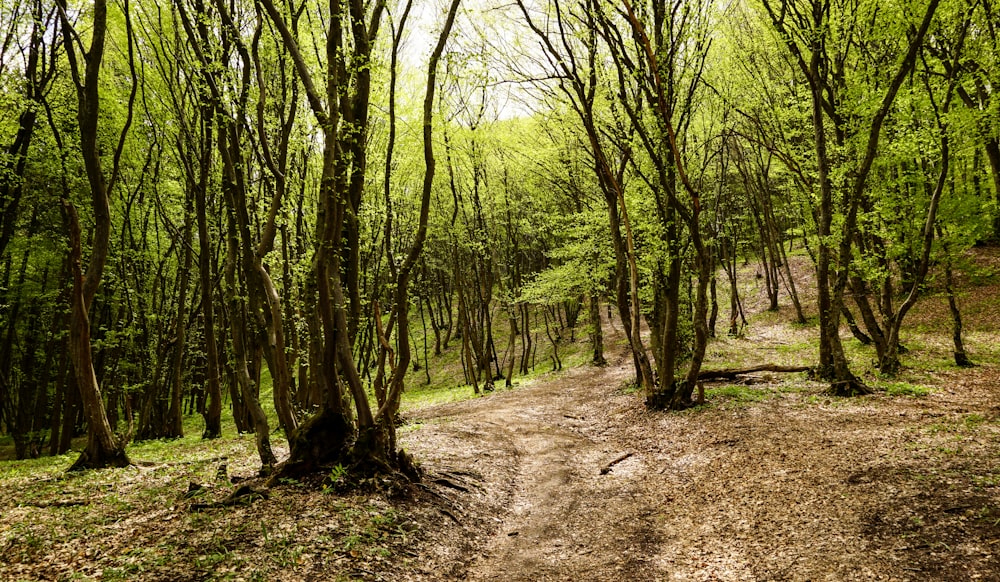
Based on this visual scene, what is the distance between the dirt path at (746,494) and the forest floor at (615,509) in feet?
0.09

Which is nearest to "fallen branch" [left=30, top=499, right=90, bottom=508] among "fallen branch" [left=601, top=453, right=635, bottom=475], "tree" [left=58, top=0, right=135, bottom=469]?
"tree" [left=58, top=0, right=135, bottom=469]

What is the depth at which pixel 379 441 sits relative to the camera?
764 centimetres

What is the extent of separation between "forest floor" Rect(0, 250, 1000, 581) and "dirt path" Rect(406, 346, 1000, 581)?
0.03 meters

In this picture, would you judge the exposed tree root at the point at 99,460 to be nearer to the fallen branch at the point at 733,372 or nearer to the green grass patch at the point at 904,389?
the fallen branch at the point at 733,372

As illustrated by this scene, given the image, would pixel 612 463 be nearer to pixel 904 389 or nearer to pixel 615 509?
pixel 615 509

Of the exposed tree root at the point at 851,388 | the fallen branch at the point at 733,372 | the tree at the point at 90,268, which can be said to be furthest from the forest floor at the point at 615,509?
the fallen branch at the point at 733,372

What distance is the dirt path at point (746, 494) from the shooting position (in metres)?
4.58

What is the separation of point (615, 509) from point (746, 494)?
6.02ft

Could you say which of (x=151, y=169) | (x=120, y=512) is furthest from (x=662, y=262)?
(x=151, y=169)

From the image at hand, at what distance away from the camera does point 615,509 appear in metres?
7.11

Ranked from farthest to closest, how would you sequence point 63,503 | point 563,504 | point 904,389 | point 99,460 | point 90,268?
point 904,389, point 99,460, point 90,268, point 563,504, point 63,503

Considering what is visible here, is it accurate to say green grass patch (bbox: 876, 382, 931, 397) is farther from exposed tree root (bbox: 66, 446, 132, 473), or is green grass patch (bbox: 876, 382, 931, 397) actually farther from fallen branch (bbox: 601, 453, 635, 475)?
exposed tree root (bbox: 66, 446, 132, 473)

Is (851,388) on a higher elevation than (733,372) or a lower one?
higher

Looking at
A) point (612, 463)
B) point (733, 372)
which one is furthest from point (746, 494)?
point (733, 372)
